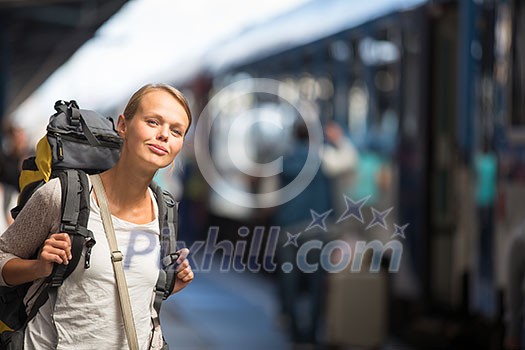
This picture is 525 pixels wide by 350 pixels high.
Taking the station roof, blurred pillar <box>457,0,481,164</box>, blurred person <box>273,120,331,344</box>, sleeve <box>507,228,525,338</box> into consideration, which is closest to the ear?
sleeve <box>507,228,525,338</box>

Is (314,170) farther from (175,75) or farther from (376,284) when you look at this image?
(175,75)

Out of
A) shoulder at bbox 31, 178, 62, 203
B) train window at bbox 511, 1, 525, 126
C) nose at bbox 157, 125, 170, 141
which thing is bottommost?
shoulder at bbox 31, 178, 62, 203

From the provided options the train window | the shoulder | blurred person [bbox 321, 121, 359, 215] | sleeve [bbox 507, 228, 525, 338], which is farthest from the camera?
blurred person [bbox 321, 121, 359, 215]

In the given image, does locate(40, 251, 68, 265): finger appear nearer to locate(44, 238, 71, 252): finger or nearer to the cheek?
locate(44, 238, 71, 252): finger

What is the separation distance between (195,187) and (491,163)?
8.06m

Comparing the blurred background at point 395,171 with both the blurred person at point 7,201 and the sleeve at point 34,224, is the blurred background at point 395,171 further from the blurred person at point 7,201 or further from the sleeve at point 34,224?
the sleeve at point 34,224

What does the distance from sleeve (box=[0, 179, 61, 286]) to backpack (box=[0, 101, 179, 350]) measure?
0.02 metres

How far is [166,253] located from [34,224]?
0.22 metres

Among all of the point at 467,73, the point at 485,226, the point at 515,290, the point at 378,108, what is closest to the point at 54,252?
the point at 515,290

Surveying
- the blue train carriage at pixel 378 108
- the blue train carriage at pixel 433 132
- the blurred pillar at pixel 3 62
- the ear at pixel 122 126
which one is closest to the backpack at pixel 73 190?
the ear at pixel 122 126

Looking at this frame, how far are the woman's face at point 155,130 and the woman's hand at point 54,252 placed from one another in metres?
0.17

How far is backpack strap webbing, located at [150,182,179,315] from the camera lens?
6.34 ft

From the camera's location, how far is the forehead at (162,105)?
186 centimetres

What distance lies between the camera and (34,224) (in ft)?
6.37
